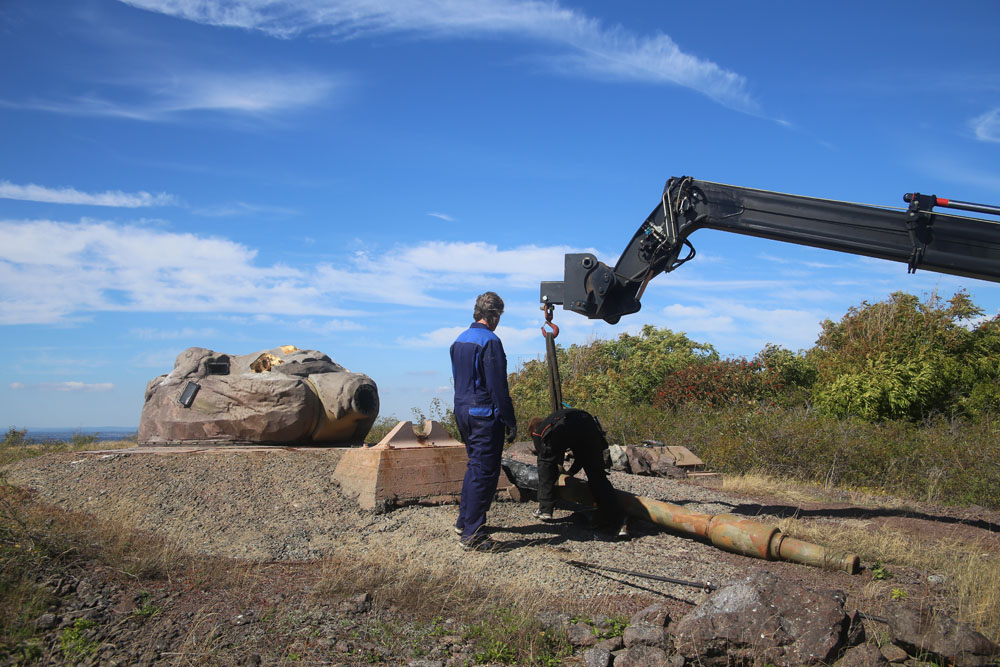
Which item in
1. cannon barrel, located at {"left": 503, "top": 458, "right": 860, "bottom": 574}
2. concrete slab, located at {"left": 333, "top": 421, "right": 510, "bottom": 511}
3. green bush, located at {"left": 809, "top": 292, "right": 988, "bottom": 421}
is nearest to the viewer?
cannon barrel, located at {"left": 503, "top": 458, "right": 860, "bottom": 574}

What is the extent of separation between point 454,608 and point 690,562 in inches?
95.5

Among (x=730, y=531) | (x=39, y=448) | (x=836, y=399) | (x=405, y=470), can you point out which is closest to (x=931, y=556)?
(x=730, y=531)

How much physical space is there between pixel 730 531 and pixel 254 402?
5410 millimetres

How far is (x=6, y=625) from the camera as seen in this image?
4086 millimetres

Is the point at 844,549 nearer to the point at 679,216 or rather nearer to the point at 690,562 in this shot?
the point at 690,562

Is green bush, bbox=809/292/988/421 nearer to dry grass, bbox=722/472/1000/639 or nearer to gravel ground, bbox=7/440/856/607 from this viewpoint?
dry grass, bbox=722/472/1000/639

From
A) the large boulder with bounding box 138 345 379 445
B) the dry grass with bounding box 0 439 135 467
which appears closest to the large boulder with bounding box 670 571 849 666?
the large boulder with bounding box 138 345 379 445

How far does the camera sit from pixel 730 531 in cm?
636

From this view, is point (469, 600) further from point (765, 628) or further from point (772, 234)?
point (772, 234)

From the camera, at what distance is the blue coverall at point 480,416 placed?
20.6 feet

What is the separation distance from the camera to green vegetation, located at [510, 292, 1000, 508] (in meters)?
11.0

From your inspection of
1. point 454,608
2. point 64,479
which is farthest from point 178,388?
point 454,608

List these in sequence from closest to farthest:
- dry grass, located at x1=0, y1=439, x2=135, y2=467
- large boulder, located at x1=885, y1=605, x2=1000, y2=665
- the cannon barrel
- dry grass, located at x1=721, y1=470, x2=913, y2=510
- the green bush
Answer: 1. large boulder, located at x1=885, y1=605, x2=1000, y2=665
2. the cannon barrel
3. dry grass, located at x1=721, y1=470, x2=913, y2=510
4. dry grass, located at x1=0, y1=439, x2=135, y2=467
5. the green bush

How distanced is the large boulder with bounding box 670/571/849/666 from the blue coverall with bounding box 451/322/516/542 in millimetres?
2245
